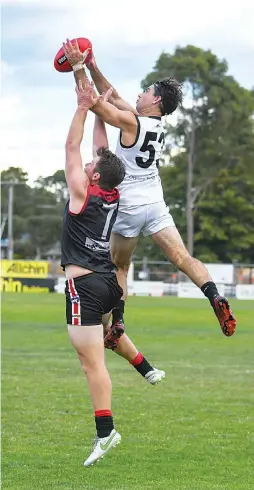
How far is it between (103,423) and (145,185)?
2.58m

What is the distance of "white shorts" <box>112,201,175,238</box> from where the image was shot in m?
10.0

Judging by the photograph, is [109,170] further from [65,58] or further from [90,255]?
[65,58]

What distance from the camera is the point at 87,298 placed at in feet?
28.9

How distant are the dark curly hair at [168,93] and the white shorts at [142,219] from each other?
996 mm

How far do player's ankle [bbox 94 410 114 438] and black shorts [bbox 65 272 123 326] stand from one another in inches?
31.6

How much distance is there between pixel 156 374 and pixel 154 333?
19206 millimetres

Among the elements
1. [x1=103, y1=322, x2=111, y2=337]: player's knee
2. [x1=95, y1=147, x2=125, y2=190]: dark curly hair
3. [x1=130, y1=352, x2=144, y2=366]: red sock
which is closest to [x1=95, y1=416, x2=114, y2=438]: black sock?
[x1=103, y1=322, x2=111, y2=337]: player's knee

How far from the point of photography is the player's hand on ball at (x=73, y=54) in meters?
8.95

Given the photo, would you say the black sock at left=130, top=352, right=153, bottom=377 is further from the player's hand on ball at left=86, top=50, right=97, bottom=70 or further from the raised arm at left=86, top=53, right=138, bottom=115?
the player's hand on ball at left=86, top=50, right=97, bottom=70

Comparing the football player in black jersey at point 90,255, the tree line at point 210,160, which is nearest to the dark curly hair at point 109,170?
the football player in black jersey at point 90,255

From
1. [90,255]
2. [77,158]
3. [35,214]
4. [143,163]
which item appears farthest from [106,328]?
[35,214]

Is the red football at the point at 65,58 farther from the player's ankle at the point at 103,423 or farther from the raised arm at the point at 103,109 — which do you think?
the player's ankle at the point at 103,423

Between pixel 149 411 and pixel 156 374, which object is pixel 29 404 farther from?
pixel 156 374

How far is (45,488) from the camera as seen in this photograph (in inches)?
329
